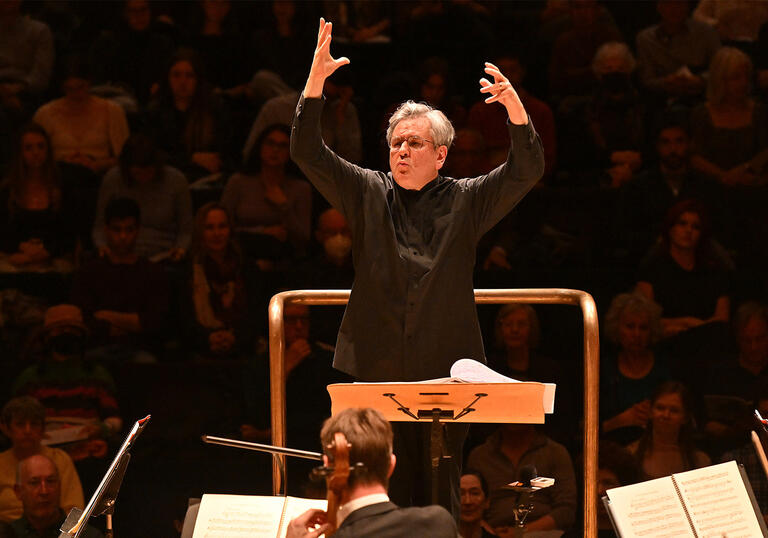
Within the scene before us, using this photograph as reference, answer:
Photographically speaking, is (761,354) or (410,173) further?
(761,354)

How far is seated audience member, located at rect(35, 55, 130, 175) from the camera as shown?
7.00 m

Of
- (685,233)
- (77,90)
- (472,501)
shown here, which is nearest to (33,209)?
(77,90)

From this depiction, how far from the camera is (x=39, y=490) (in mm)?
5332

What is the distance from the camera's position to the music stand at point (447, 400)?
3.06 m

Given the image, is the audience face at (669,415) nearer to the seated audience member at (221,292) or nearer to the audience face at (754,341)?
the audience face at (754,341)

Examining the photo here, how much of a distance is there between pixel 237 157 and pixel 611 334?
254 cm

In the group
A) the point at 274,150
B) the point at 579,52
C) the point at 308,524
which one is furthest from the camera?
the point at 579,52

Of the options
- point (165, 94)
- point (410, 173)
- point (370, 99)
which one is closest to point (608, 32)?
point (370, 99)

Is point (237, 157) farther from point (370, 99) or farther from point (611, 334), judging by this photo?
point (611, 334)

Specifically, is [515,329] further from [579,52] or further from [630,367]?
[579,52]

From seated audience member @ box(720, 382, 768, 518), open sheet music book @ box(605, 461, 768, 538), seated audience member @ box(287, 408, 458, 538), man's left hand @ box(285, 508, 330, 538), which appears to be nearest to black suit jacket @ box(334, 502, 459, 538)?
seated audience member @ box(287, 408, 458, 538)

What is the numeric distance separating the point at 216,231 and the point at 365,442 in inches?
155

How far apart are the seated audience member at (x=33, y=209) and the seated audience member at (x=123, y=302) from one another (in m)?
0.39

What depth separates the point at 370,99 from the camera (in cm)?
732
